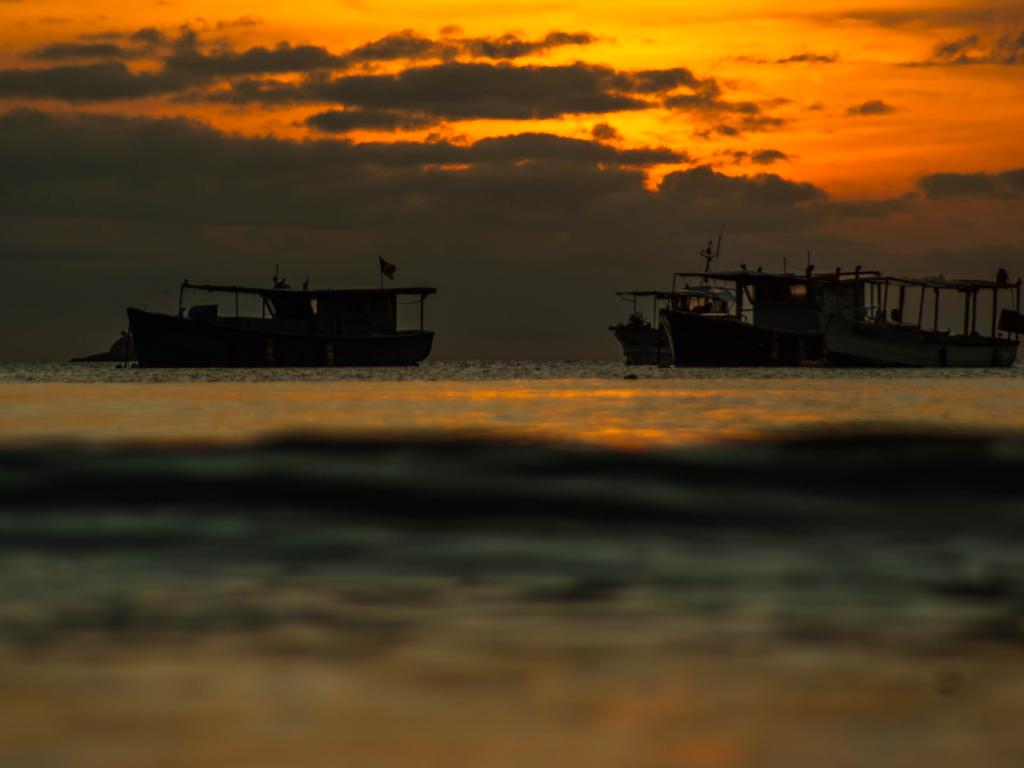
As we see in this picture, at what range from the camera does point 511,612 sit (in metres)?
7.79

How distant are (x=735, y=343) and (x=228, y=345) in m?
31.4

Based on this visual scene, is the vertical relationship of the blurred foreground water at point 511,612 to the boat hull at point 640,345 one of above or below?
above

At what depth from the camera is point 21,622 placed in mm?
7508

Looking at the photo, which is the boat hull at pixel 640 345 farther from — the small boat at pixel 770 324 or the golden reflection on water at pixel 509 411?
the golden reflection on water at pixel 509 411

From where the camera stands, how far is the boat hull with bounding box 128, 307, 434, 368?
95250 millimetres

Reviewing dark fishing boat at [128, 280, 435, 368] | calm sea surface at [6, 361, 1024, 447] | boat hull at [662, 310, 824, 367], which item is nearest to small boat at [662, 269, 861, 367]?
boat hull at [662, 310, 824, 367]

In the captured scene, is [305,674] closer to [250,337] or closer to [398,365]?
[250,337]

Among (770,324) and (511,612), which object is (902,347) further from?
(511,612)

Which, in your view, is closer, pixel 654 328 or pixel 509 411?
pixel 509 411

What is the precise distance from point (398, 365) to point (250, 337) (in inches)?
476

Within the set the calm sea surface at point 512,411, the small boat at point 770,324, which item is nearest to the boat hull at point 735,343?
the small boat at point 770,324

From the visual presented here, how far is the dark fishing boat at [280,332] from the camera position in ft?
312

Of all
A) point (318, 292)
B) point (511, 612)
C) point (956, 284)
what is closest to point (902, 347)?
point (956, 284)

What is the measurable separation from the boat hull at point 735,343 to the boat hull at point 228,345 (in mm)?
19570
